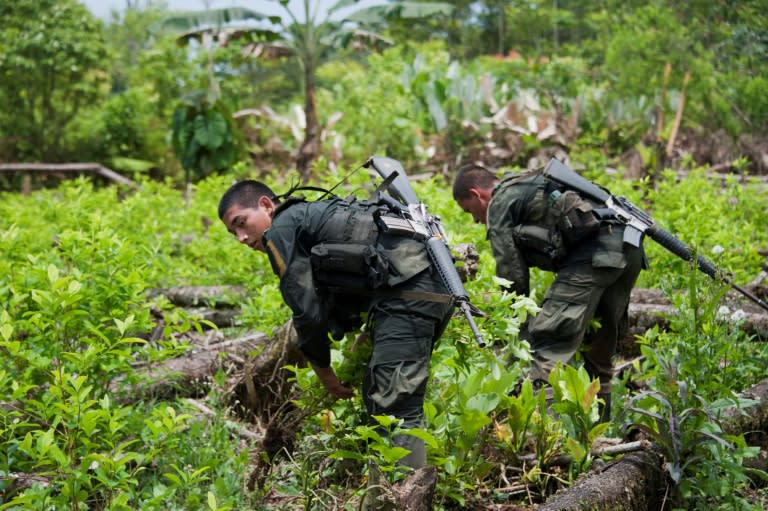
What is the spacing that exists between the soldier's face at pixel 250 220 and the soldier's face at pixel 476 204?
161cm

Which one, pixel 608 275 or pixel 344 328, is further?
pixel 608 275

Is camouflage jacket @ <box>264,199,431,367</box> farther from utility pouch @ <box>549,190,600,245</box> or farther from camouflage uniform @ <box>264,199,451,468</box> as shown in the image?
utility pouch @ <box>549,190,600,245</box>

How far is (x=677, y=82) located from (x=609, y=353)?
1026cm

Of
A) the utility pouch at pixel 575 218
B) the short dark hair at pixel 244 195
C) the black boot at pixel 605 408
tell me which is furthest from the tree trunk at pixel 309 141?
the short dark hair at pixel 244 195

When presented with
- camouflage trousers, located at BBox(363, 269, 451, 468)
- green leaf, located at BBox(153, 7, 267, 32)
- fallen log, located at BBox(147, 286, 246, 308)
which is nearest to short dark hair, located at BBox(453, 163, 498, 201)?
camouflage trousers, located at BBox(363, 269, 451, 468)

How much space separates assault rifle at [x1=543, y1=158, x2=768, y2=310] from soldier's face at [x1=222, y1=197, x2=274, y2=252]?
5.95 ft

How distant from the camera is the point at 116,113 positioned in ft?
69.7

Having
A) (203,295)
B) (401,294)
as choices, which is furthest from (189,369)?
(401,294)

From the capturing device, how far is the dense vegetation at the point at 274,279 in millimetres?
3703

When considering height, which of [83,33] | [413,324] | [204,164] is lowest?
[204,164]

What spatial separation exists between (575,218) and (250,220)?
76.2 inches

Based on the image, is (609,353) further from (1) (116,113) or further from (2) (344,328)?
(1) (116,113)

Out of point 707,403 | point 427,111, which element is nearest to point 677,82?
point 427,111

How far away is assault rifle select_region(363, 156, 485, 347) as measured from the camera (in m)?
3.55
